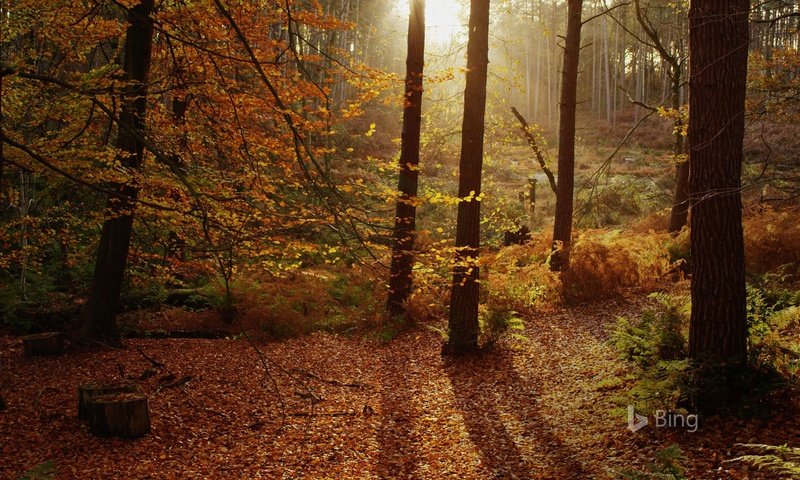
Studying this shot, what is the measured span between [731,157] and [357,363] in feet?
20.9

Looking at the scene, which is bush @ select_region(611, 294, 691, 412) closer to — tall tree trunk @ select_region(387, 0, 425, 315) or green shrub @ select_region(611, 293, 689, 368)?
green shrub @ select_region(611, 293, 689, 368)

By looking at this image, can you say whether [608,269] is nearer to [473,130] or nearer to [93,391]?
[473,130]

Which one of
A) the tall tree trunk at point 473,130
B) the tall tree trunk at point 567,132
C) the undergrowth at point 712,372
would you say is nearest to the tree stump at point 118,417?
the tall tree trunk at point 473,130

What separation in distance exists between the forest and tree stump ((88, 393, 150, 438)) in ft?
0.09

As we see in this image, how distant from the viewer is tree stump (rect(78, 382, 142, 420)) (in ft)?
21.0

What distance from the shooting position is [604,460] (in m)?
4.95

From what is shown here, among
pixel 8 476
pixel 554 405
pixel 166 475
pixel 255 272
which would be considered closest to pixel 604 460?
pixel 554 405

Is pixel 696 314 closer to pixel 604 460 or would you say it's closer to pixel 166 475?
pixel 604 460

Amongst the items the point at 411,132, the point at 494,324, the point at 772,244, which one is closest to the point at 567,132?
the point at 411,132

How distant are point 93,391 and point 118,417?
0.61 metres

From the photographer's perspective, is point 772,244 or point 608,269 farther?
point 608,269

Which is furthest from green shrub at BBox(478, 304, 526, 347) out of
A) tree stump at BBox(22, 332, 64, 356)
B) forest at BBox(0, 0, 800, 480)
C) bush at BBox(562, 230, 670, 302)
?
tree stump at BBox(22, 332, 64, 356)

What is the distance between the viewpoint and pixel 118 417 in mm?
6113

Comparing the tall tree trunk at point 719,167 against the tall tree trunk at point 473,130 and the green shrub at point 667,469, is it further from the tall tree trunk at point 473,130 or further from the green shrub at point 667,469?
the tall tree trunk at point 473,130
